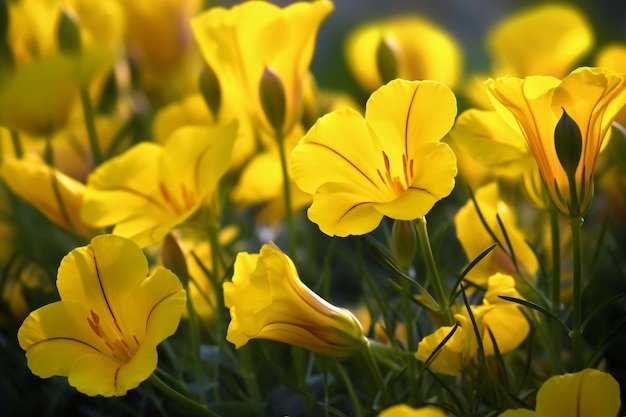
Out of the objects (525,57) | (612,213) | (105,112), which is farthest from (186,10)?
(612,213)

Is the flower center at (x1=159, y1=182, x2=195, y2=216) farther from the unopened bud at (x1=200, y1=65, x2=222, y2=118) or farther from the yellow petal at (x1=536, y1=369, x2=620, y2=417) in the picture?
the yellow petal at (x1=536, y1=369, x2=620, y2=417)

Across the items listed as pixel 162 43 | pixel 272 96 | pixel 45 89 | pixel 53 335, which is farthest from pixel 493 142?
pixel 162 43

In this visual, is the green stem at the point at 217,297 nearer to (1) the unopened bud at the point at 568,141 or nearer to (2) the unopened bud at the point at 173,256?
(2) the unopened bud at the point at 173,256

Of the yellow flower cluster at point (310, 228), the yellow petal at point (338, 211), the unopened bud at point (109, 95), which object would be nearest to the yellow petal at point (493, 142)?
the yellow flower cluster at point (310, 228)

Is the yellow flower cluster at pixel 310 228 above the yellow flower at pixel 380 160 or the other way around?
the other way around

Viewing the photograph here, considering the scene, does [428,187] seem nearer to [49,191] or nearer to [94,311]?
[94,311]

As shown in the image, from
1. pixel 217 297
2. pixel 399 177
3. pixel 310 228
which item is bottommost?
pixel 310 228
